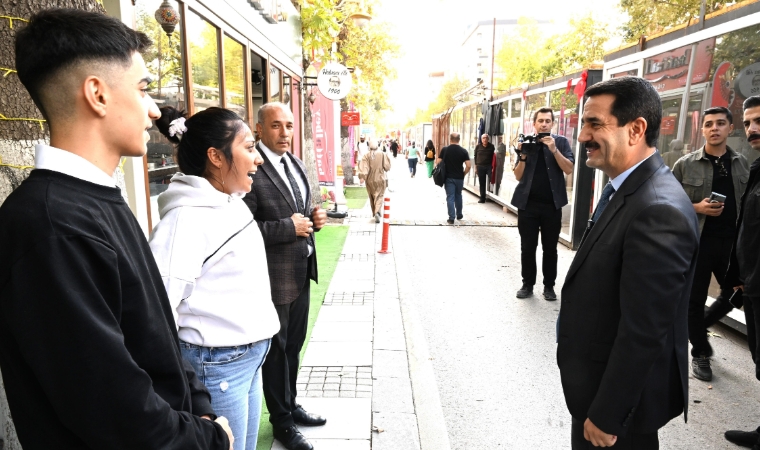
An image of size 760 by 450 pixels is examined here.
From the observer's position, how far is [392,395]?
3.75 m

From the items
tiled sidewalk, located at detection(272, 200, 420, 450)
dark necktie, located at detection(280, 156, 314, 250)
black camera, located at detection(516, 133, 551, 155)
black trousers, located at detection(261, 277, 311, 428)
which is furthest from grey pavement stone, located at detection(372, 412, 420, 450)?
black camera, located at detection(516, 133, 551, 155)

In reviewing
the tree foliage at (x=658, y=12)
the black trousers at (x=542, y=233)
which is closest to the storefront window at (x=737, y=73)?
the black trousers at (x=542, y=233)

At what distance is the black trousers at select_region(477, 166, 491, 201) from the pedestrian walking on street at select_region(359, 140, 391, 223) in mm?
3875

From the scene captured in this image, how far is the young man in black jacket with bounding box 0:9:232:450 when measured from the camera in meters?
0.98

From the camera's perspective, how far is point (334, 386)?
12.7 ft

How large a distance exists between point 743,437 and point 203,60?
18.8 ft

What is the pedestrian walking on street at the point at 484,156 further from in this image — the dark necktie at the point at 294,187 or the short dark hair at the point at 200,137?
the short dark hair at the point at 200,137

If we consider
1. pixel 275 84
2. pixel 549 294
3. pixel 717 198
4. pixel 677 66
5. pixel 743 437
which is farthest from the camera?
pixel 275 84

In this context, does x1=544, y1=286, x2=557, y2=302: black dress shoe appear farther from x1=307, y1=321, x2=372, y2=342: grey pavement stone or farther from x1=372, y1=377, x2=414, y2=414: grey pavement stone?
x1=372, y1=377, x2=414, y2=414: grey pavement stone

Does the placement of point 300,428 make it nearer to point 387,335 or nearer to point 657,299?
point 387,335

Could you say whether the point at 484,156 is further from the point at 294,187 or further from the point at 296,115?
the point at 294,187

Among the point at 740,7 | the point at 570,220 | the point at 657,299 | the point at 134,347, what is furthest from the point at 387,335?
the point at 570,220

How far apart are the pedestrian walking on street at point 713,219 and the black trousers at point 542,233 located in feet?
5.87

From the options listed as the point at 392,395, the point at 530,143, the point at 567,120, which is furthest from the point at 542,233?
the point at 567,120
